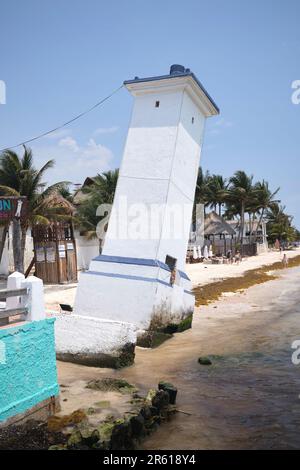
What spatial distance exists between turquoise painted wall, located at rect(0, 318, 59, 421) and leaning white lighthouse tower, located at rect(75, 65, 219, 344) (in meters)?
4.49

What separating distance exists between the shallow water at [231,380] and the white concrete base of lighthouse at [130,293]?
0.79 metres

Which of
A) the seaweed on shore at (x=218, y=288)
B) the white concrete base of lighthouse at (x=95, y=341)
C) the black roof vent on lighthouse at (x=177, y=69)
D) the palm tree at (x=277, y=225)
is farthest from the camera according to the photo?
the palm tree at (x=277, y=225)

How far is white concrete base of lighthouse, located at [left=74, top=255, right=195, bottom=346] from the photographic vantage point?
1055 cm

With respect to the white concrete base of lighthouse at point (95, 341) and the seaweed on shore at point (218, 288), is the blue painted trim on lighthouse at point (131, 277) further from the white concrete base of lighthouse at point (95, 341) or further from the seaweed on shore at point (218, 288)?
the seaweed on shore at point (218, 288)

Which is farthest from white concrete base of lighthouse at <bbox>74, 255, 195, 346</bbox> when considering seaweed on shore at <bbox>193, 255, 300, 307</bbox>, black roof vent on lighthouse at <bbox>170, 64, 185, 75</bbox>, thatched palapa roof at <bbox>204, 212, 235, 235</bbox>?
thatched palapa roof at <bbox>204, 212, 235, 235</bbox>

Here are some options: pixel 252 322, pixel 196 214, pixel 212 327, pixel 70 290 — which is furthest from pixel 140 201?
pixel 196 214

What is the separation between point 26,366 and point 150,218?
6.11 metres

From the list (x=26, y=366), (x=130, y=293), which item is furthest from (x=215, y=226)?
(x=26, y=366)

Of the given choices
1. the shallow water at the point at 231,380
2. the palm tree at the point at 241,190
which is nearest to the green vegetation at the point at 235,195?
the palm tree at the point at 241,190

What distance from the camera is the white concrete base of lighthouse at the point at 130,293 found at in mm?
10555

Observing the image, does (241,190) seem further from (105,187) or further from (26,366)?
(26,366)

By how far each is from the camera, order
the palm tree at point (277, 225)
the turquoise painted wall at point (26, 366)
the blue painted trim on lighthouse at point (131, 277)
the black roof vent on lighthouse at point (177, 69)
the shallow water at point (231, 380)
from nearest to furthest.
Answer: the turquoise painted wall at point (26, 366)
the shallow water at point (231, 380)
the blue painted trim on lighthouse at point (131, 277)
the black roof vent on lighthouse at point (177, 69)
the palm tree at point (277, 225)

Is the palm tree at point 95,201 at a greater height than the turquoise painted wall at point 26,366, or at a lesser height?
greater

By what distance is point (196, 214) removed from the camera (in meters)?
52.0
